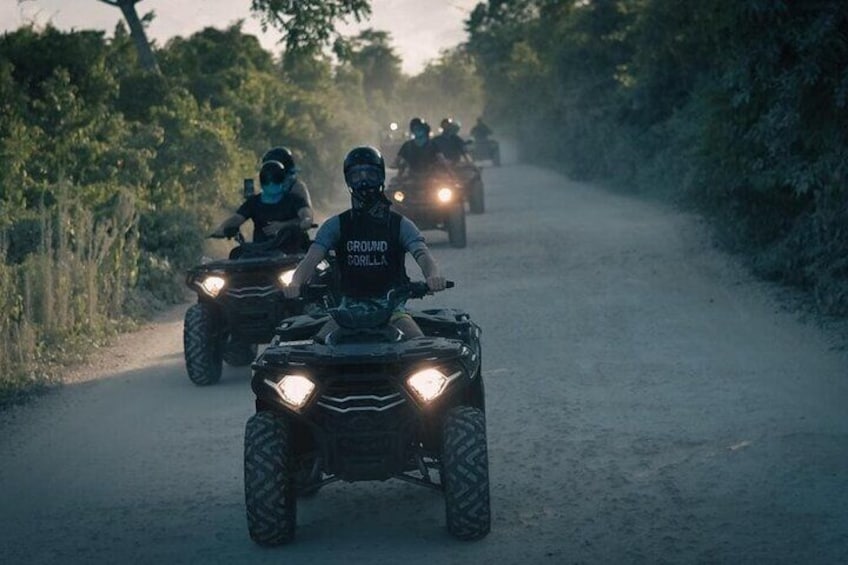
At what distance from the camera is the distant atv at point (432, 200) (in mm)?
20797

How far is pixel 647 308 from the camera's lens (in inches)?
541

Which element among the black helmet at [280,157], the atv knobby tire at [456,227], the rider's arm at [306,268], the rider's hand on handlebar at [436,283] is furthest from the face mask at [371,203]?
the atv knobby tire at [456,227]

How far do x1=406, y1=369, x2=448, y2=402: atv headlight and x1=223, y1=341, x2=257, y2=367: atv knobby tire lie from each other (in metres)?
5.36

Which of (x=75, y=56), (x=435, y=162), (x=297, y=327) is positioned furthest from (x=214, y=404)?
(x=75, y=56)

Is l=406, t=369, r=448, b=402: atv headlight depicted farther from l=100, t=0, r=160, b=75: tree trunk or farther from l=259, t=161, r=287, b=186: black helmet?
l=100, t=0, r=160, b=75: tree trunk

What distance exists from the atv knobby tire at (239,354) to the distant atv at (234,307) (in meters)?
0.41

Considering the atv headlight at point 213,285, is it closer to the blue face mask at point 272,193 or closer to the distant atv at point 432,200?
the blue face mask at point 272,193

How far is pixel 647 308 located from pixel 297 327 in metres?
7.32

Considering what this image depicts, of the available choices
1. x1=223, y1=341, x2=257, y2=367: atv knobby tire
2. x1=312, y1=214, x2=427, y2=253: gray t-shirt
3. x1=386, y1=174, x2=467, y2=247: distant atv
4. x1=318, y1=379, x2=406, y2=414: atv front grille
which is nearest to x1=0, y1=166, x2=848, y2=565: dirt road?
x1=223, y1=341, x2=257, y2=367: atv knobby tire

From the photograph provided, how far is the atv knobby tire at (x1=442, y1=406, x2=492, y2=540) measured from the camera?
20.4 ft

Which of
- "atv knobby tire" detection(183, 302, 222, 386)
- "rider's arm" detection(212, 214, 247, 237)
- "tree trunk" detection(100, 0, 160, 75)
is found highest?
"tree trunk" detection(100, 0, 160, 75)

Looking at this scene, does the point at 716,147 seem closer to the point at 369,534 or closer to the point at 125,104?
the point at 369,534

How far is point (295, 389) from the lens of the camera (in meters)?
6.36

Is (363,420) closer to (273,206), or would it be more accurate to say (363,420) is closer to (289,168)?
(273,206)
